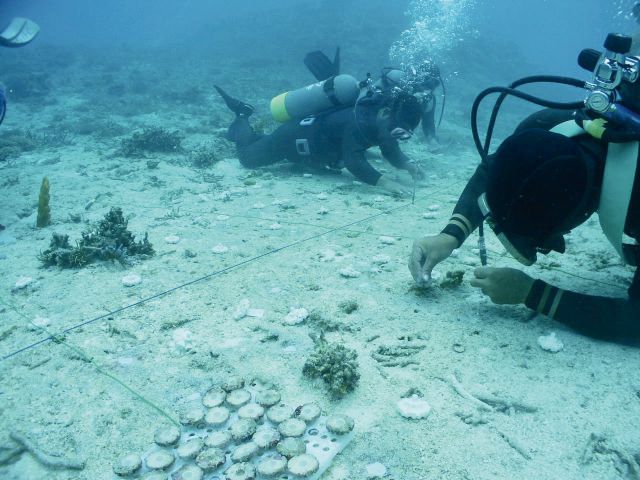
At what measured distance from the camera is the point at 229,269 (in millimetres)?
4777

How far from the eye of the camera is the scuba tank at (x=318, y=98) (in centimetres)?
822

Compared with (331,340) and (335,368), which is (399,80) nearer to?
(331,340)

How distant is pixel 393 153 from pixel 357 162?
0.90 metres

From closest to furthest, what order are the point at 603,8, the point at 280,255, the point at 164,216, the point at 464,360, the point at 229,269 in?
the point at 464,360 → the point at 229,269 → the point at 280,255 → the point at 164,216 → the point at 603,8

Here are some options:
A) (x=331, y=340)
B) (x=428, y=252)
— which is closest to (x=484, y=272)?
(x=428, y=252)

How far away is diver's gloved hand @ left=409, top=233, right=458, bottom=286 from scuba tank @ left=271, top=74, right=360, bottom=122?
548 cm

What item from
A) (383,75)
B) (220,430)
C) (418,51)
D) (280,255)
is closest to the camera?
(220,430)

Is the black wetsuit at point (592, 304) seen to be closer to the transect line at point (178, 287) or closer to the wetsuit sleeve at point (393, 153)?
the transect line at point (178, 287)

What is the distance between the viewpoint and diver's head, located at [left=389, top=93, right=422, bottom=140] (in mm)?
7408

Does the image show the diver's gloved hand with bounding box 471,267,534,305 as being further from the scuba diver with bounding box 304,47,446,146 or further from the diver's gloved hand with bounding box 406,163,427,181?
the diver's gloved hand with bounding box 406,163,427,181

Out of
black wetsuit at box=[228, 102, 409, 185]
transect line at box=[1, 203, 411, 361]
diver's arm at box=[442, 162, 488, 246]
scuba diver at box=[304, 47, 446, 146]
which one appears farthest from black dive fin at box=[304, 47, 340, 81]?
diver's arm at box=[442, 162, 488, 246]

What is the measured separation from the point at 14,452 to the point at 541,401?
3441 millimetres

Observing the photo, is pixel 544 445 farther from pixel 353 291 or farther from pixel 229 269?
pixel 229 269

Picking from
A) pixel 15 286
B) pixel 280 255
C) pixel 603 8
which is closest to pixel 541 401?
pixel 280 255
